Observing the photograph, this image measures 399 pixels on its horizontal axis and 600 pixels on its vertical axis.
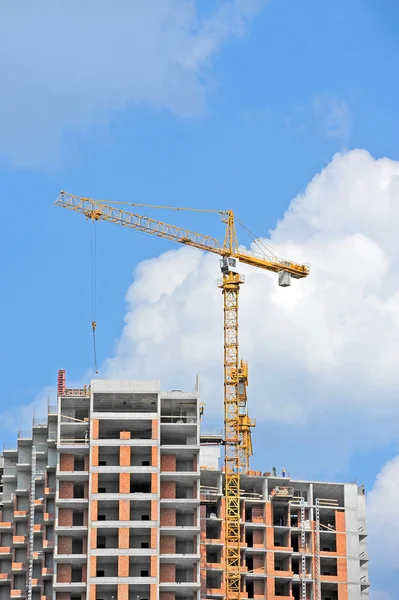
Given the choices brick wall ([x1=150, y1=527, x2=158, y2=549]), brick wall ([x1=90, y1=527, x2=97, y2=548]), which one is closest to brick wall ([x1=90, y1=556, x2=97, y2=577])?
brick wall ([x1=90, y1=527, x2=97, y2=548])

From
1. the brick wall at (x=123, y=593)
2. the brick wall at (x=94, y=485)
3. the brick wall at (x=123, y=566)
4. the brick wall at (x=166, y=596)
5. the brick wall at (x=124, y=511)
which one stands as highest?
the brick wall at (x=94, y=485)

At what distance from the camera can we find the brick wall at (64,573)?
199375mm

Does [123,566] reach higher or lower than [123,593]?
higher

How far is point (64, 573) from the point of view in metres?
200

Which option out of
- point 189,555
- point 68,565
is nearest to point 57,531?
point 68,565

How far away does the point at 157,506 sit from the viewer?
199 metres

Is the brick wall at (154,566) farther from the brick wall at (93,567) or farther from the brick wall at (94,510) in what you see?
the brick wall at (94,510)

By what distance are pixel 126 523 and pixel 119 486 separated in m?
5.35

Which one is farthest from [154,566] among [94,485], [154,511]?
[94,485]

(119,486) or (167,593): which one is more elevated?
(119,486)

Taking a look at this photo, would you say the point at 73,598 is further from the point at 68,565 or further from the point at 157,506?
the point at 157,506

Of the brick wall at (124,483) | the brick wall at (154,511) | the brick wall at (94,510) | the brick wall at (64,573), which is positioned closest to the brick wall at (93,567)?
the brick wall at (64,573)

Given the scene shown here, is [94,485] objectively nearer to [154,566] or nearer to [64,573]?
[64,573]

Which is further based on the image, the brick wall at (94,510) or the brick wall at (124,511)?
the brick wall at (94,510)
